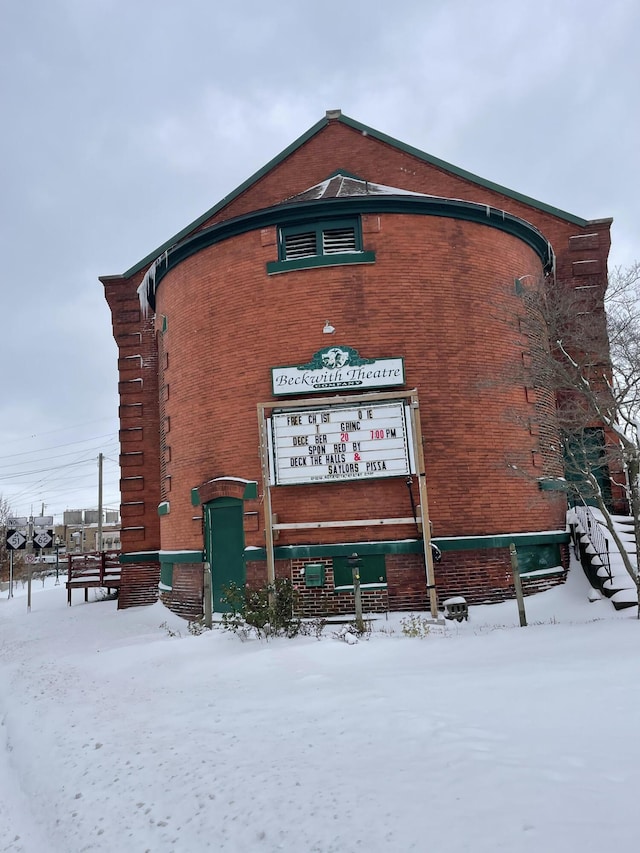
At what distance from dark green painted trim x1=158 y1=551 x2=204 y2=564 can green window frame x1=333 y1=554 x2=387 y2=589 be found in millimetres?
3401

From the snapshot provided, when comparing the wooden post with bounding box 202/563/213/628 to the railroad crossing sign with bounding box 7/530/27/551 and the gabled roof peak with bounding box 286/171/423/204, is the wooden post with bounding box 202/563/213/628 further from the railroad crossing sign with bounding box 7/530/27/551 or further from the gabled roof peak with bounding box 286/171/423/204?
the railroad crossing sign with bounding box 7/530/27/551

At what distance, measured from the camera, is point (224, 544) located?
13852mm

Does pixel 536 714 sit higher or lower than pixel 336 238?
lower

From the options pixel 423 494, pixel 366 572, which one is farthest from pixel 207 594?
pixel 423 494

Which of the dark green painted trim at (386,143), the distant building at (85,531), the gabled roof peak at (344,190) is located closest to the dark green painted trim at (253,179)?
the dark green painted trim at (386,143)

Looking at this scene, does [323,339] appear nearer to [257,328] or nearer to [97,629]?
[257,328]

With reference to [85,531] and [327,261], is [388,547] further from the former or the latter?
[85,531]

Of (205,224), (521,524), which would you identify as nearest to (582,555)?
(521,524)

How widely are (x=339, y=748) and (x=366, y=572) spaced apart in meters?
7.55

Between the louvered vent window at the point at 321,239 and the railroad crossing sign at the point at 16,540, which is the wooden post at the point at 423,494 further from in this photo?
the railroad crossing sign at the point at 16,540

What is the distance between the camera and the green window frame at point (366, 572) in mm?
12500

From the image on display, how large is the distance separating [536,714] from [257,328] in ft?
33.2

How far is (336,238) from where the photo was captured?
45.3 ft

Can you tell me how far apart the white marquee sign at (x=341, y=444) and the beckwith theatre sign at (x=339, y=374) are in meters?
0.71
